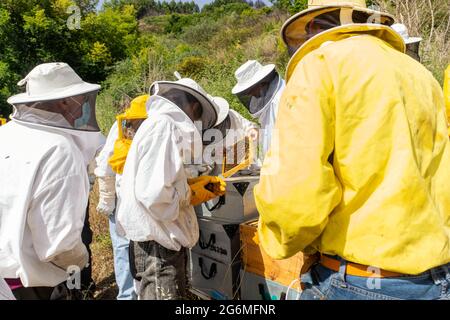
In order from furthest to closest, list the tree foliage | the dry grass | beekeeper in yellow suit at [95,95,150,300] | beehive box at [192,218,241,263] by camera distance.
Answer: the tree foliage
the dry grass
beekeeper in yellow suit at [95,95,150,300]
beehive box at [192,218,241,263]

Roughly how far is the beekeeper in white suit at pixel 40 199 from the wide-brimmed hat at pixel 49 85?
0.6 inches

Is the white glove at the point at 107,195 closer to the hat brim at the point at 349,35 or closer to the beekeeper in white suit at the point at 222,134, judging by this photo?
the beekeeper in white suit at the point at 222,134

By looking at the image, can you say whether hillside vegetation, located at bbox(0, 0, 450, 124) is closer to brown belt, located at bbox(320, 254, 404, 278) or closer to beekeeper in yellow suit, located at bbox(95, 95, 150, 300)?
beekeeper in yellow suit, located at bbox(95, 95, 150, 300)

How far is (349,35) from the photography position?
1.38 metres

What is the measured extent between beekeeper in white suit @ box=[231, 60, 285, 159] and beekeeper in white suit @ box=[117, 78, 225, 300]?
152 cm

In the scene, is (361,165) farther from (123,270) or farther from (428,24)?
(428,24)

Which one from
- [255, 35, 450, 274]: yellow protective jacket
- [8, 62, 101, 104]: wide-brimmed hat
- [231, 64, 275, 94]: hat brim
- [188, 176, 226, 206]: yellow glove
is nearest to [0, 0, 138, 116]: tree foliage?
[231, 64, 275, 94]: hat brim

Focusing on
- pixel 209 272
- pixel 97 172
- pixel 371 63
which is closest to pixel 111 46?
pixel 97 172

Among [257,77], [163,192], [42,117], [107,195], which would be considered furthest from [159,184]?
[257,77]

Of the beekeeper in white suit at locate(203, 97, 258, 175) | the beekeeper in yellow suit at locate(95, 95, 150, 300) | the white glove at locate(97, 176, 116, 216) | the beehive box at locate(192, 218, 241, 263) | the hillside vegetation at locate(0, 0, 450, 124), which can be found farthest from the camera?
the hillside vegetation at locate(0, 0, 450, 124)

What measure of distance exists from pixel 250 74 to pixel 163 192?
244 cm

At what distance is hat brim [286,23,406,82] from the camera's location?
4.41ft

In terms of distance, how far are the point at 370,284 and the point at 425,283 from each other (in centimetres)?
17
